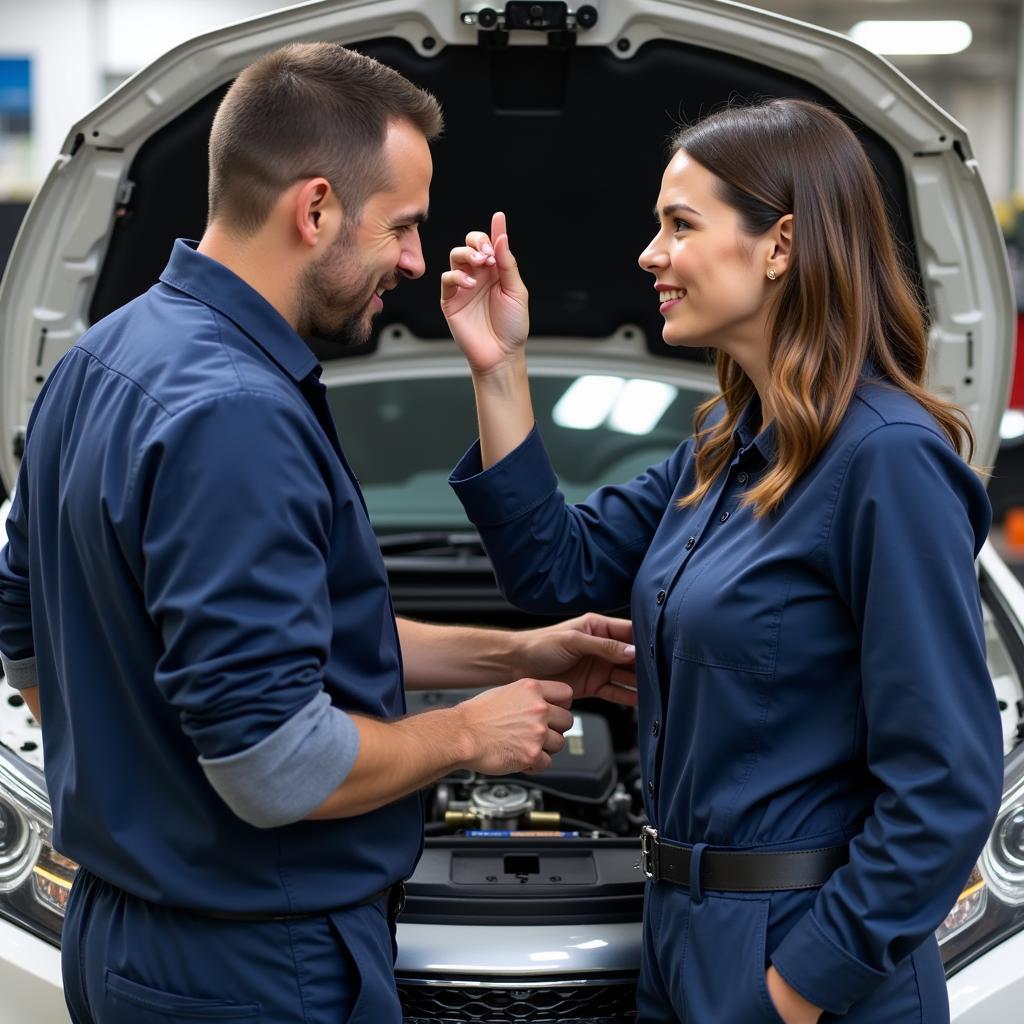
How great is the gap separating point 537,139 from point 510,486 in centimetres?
106

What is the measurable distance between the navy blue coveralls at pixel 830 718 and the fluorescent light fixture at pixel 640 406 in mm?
1485

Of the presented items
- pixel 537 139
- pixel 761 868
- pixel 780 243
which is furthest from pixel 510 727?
pixel 537 139

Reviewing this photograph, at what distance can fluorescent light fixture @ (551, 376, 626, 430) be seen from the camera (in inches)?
128

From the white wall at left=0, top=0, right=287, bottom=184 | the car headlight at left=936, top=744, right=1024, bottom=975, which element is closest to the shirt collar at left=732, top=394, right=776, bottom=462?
the car headlight at left=936, top=744, right=1024, bottom=975

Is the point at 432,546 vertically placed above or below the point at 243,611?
below

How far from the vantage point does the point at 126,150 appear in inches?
96.6

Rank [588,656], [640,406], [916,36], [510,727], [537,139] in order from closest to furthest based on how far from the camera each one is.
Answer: [510,727] < [588,656] < [537,139] < [640,406] < [916,36]

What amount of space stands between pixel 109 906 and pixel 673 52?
178cm

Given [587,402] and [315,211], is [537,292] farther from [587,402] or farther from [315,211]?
[315,211]

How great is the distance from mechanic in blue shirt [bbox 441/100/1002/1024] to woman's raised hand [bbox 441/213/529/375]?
0.96ft

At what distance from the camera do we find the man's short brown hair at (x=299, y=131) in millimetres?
1485

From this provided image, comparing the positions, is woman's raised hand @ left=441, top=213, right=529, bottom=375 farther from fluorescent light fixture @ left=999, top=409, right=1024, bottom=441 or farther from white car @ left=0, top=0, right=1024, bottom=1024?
fluorescent light fixture @ left=999, top=409, right=1024, bottom=441

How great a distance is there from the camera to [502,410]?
1946 millimetres

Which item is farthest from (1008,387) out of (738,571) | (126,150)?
(126,150)
